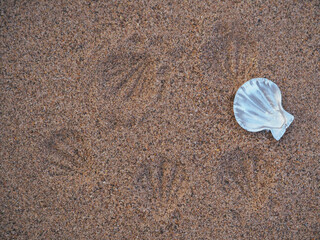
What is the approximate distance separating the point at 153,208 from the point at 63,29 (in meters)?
1.08

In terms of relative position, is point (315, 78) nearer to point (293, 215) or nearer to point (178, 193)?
point (293, 215)

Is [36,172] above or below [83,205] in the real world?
above

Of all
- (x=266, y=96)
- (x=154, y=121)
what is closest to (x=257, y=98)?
(x=266, y=96)

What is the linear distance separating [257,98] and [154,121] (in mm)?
562

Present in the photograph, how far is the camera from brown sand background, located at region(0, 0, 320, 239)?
4.39 ft

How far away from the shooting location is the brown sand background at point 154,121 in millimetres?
1339

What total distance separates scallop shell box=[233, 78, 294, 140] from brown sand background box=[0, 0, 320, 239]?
45 mm

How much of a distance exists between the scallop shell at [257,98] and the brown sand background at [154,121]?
45mm

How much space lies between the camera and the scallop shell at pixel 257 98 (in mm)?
1313

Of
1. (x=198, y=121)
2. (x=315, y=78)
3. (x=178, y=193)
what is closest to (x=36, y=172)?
(x=178, y=193)

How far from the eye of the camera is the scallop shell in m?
1.31

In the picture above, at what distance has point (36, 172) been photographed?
137cm

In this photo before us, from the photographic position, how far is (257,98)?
1.33 metres

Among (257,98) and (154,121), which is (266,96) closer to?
(257,98)
